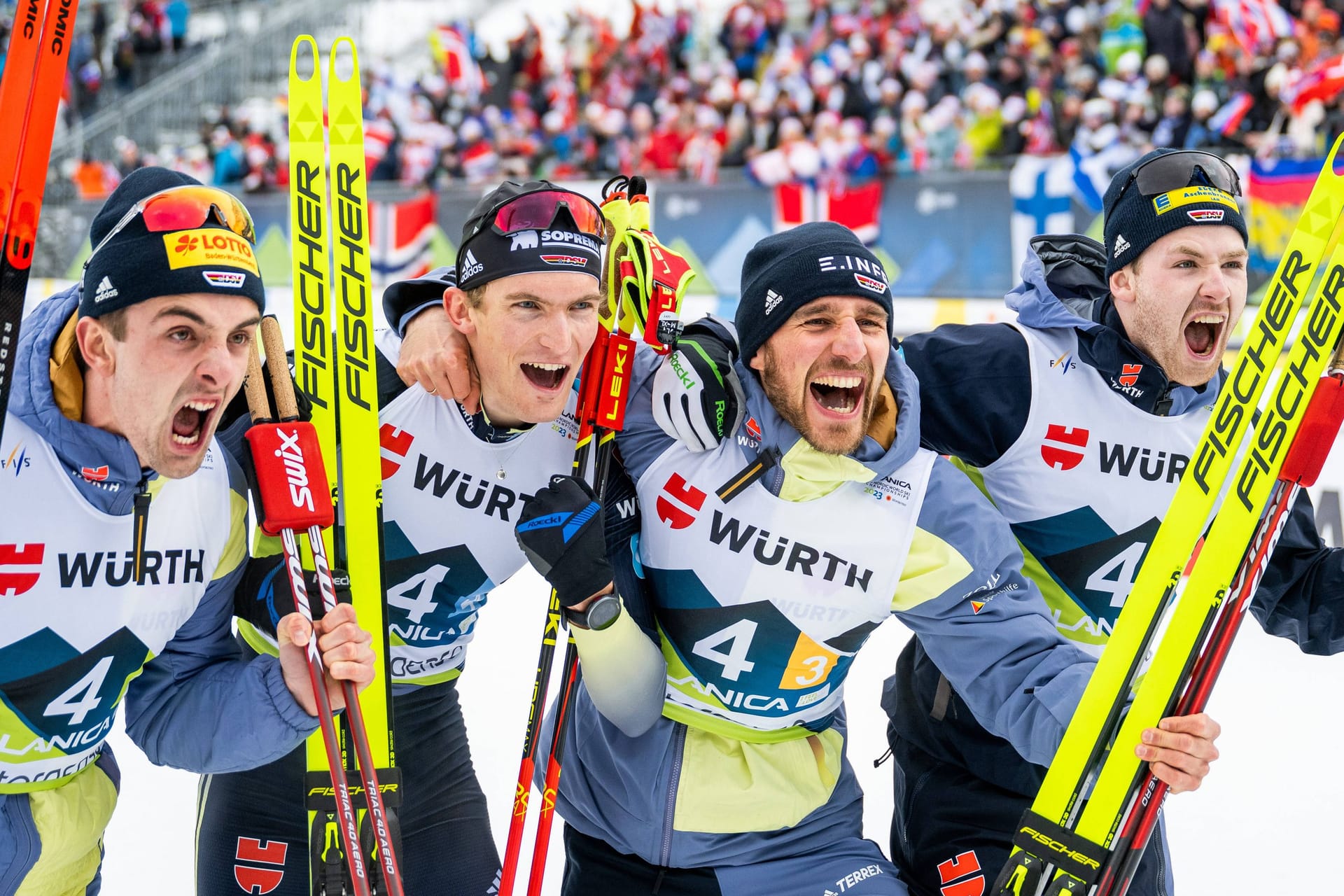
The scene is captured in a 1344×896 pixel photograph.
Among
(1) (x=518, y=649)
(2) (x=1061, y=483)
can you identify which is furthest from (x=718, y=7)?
(2) (x=1061, y=483)

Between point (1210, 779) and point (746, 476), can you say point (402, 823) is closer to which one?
point (746, 476)

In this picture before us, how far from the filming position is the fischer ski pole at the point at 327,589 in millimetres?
2502

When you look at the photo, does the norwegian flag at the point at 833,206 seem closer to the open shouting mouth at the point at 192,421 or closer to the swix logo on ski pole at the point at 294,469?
the swix logo on ski pole at the point at 294,469

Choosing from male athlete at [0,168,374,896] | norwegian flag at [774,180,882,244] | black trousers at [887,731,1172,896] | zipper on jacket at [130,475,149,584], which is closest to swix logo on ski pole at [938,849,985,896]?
black trousers at [887,731,1172,896]

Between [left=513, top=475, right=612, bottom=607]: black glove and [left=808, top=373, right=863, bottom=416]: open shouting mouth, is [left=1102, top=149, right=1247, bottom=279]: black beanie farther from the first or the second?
[left=513, top=475, right=612, bottom=607]: black glove

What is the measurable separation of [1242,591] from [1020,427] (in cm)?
72

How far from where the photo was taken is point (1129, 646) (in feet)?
8.13

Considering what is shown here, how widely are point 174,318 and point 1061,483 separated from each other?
78.0 inches

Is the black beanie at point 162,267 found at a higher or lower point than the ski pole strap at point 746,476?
higher

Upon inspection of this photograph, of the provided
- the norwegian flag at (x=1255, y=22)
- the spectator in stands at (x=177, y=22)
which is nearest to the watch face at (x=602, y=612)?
the norwegian flag at (x=1255, y=22)

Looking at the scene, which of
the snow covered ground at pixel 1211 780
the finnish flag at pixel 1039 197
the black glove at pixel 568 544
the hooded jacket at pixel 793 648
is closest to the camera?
the black glove at pixel 568 544

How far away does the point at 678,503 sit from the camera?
2.71 m

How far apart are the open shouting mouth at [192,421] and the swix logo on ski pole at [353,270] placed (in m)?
0.50

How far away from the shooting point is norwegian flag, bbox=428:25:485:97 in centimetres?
1616
